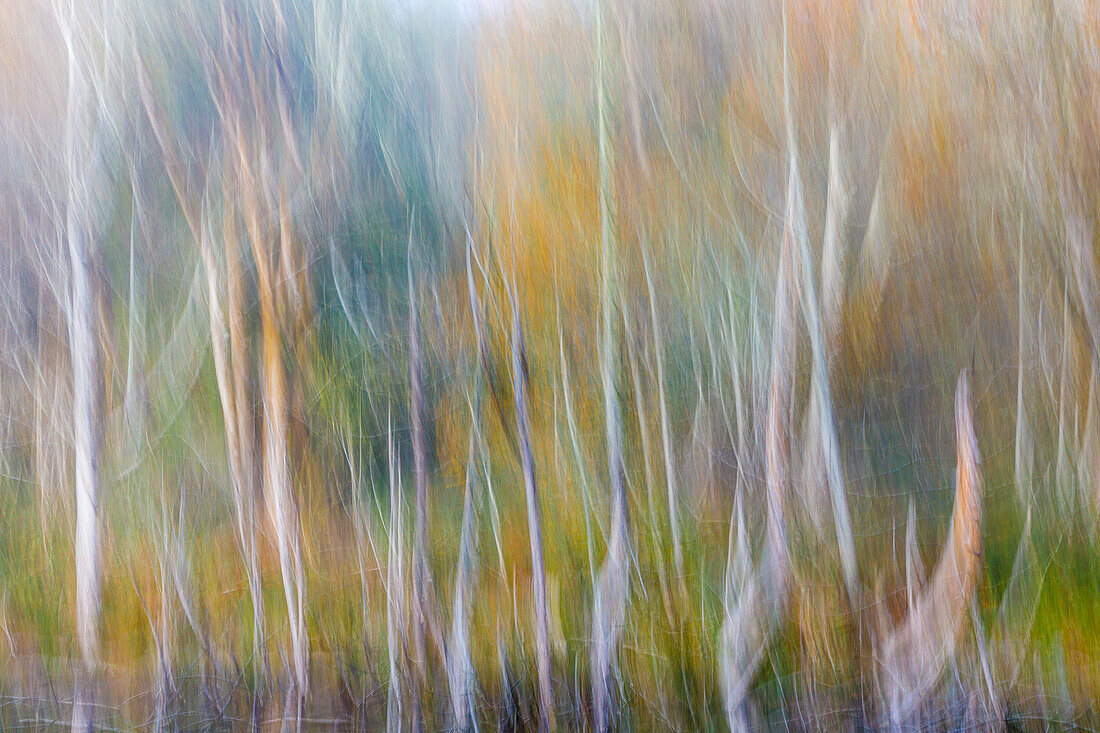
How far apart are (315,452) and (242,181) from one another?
20.4 inches

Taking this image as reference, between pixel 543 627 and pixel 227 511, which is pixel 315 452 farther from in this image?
pixel 543 627

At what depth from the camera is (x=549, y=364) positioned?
4.36 feet

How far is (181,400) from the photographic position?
1322mm

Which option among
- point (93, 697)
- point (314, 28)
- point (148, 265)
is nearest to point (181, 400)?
point (148, 265)

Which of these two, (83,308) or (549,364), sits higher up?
(83,308)

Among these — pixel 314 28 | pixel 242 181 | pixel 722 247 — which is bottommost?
pixel 722 247

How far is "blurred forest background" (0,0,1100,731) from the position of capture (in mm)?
1286

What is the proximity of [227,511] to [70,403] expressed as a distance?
35 centimetres

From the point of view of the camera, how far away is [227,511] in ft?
4.33

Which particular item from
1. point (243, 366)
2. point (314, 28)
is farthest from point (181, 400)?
point (314, 28)

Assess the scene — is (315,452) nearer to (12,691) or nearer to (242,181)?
(242,181)

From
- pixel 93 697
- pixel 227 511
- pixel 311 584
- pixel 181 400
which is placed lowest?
pixel 93 697

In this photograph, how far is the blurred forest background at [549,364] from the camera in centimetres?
129

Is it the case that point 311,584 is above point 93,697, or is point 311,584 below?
above
